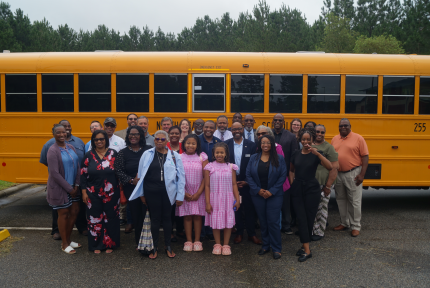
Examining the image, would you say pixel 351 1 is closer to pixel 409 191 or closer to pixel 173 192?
pixel 409 191

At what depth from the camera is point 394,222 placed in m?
6.38

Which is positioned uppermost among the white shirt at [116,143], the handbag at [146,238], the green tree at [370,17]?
the green tree at [370,17]

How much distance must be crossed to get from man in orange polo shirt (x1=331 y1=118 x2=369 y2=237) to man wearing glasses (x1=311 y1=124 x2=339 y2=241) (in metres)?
0.44

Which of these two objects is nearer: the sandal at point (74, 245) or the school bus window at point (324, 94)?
the sandal at point (74, 245)

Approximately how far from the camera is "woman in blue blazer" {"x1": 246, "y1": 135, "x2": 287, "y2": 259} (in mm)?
4664

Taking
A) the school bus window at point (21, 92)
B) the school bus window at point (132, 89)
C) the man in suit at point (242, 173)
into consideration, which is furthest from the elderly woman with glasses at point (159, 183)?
the school bus window at point (21, 92)

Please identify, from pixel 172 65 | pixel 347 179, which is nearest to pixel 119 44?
pixel 172 65

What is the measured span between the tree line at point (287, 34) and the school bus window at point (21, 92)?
2175 centimetres

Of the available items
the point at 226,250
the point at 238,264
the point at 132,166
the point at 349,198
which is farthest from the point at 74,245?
the point at 349,198

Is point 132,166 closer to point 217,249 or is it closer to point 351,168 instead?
point 217,249

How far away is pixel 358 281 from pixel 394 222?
113 inches

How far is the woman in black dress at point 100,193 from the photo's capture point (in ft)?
15.6

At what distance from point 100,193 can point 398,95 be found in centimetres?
572

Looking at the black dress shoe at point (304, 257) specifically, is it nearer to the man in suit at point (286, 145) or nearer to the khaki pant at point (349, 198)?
the man in suit at point (286, 145)
